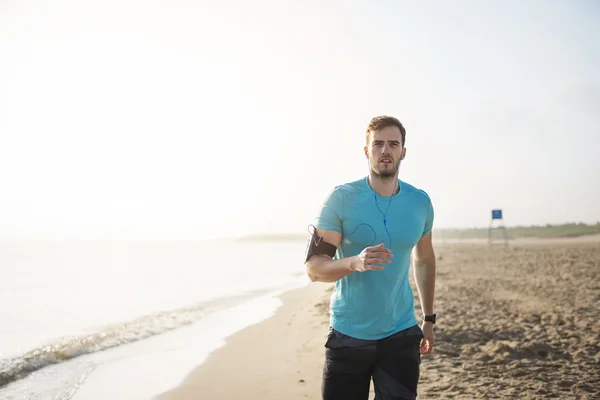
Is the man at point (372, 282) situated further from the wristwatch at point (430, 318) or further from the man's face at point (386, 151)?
the wristwatch at point (430, 318)

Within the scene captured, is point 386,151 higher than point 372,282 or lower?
higher

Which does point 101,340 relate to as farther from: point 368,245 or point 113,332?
point 368,245

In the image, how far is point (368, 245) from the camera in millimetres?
2721

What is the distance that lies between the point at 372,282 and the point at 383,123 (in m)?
0.98

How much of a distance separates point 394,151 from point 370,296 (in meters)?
0.89

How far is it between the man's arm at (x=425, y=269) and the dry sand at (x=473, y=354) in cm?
224

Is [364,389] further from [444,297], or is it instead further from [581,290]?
[581,290]

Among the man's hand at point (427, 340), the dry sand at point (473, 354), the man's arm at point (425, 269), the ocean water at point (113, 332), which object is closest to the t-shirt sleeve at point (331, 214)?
the man's arm at point (425, 269)

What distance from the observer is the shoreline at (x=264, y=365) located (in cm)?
596

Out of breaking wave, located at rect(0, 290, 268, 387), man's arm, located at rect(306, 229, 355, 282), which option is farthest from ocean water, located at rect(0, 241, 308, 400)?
man's arm, located at rect(306, 229, 355, 282)

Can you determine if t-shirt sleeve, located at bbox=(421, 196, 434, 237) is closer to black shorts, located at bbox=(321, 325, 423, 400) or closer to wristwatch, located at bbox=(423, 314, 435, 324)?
wristwatch, located at bbox=(423, 314, 435, 324)

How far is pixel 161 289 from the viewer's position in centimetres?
2119

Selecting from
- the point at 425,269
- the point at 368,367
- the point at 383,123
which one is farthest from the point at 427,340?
the point at 383,123

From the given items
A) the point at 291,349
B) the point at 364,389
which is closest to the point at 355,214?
the point at 364,389
